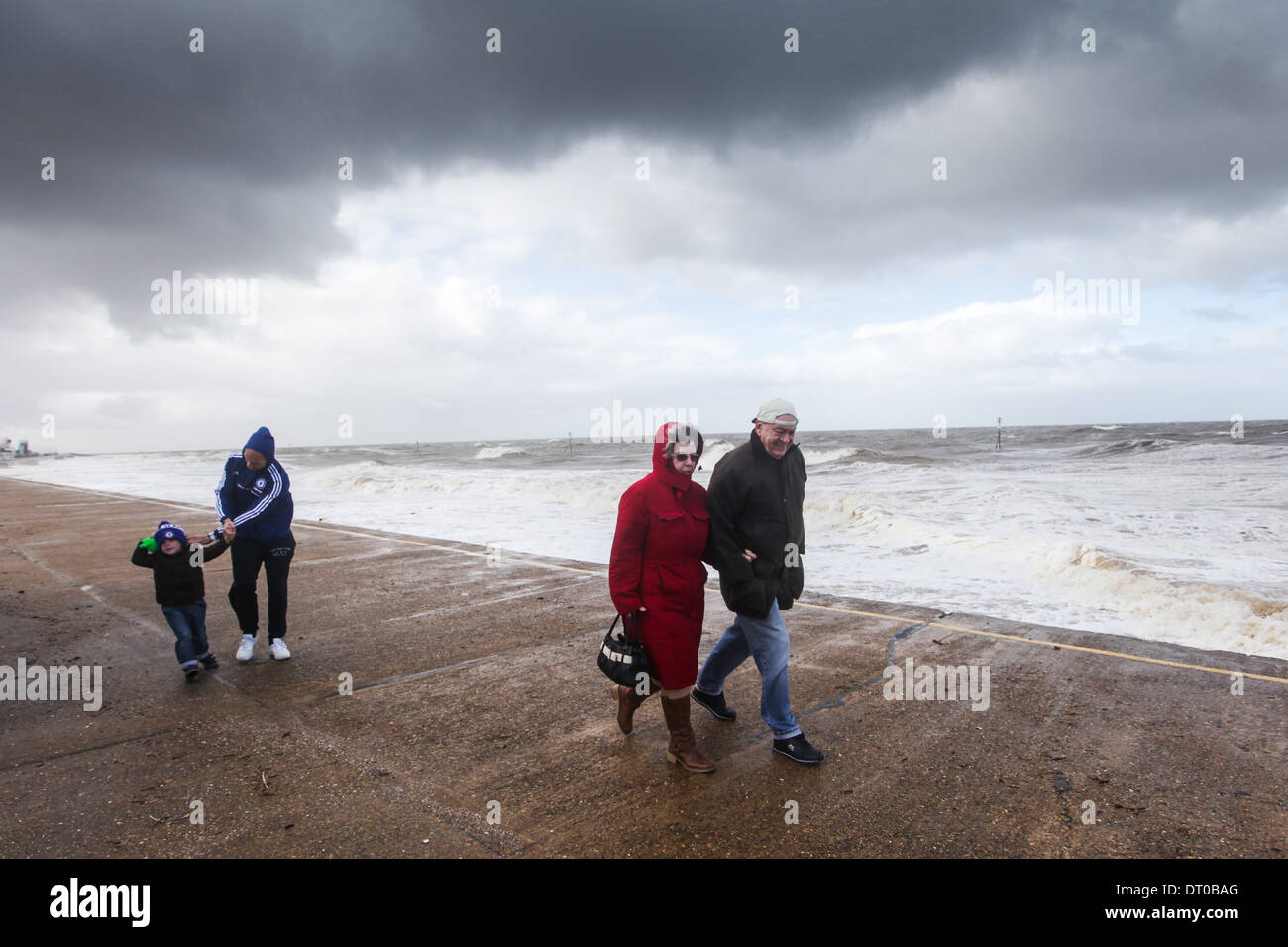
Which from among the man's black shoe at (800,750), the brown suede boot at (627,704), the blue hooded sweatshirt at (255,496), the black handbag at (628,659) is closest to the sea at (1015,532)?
the man's black shoe at (800,750)

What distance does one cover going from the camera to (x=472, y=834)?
279 centimetres

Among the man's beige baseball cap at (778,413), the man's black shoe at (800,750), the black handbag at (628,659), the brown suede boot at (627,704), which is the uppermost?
the man's beige baseball cap at (778,413)

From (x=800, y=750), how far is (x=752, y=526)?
3.52 feet

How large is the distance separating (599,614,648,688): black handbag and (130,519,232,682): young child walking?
2.87m

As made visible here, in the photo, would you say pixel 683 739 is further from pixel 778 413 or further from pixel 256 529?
pixel 256 529

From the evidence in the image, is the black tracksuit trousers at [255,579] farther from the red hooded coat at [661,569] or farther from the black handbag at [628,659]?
the red hooded coat at [661,569]

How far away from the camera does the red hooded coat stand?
129 inches

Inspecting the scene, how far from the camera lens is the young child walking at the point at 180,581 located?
15.3 feet
